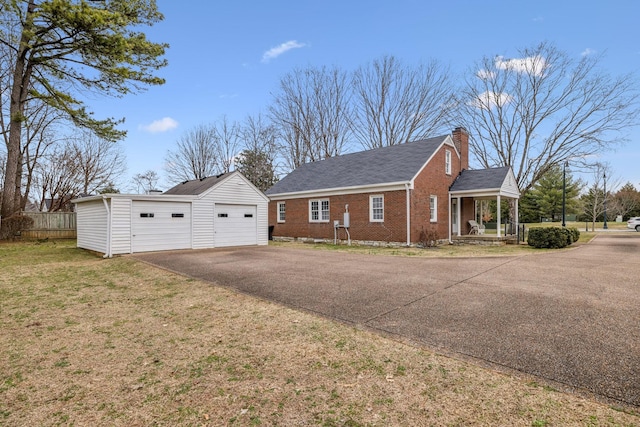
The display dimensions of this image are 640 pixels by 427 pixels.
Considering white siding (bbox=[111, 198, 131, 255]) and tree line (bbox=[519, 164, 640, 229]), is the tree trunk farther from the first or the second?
tree line (bbox=[519, 164, 640, 229])

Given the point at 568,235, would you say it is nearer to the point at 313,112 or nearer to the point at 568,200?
the point at 313,112

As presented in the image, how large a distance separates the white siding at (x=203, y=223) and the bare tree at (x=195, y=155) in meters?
21.8

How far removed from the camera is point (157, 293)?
22.7ft

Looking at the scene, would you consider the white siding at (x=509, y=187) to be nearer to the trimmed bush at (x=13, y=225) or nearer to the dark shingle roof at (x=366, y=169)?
the dark shingle roof at (x=366, y=169)

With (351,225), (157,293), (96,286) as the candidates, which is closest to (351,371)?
(157,293)

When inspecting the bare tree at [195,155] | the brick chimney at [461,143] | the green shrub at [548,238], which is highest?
the bare tree at [195,155]

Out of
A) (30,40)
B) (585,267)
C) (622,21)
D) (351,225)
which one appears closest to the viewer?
(585,267)

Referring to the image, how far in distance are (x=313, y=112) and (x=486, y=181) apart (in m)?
20.7

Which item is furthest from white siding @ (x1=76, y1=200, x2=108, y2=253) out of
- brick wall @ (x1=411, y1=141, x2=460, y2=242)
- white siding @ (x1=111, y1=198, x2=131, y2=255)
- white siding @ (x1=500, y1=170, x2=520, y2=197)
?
white siding @ (x1=500, y1=170, x2=520, y2=197)

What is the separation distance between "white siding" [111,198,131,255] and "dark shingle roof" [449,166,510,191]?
1722 cm

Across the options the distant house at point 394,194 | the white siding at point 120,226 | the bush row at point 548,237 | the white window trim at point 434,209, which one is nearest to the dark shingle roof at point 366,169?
the distant house at point 394,194

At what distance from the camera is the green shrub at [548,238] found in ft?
51.1

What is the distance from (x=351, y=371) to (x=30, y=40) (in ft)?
78.3

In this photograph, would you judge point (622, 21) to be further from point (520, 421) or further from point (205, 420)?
point (205, 420)
